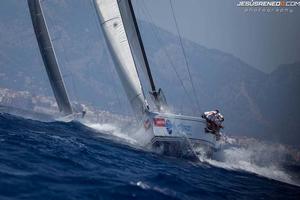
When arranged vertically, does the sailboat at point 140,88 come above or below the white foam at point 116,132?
above

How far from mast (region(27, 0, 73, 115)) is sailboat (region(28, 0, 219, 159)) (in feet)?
28.4

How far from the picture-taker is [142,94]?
16.3 m

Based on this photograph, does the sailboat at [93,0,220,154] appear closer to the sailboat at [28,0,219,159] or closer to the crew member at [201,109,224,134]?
the sailboat at [28,0,219,159]

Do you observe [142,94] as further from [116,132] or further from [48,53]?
[48,53]

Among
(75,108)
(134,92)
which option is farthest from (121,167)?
(75,108)

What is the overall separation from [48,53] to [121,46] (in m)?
10.3

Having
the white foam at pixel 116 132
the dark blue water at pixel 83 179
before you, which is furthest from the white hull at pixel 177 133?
the dark blue water at pixel 83 179

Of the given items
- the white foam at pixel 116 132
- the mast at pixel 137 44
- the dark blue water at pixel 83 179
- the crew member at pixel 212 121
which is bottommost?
the white foam at pixel 116 132

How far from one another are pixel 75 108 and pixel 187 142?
15174mm

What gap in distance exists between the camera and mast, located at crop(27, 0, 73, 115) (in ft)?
80.0

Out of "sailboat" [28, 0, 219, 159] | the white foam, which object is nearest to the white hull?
"sailboat" [28, 0, 219, 159]

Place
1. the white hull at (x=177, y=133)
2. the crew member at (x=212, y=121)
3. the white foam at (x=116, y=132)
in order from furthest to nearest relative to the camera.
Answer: the white foam at (x=116, y=132) → the crew member at (x=212, y=121) → the white hull at (x=177, y=133)

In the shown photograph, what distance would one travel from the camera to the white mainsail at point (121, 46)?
16438 millimetres

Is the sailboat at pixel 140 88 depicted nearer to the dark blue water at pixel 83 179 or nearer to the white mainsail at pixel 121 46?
the white mainsail at pixel 121 46
